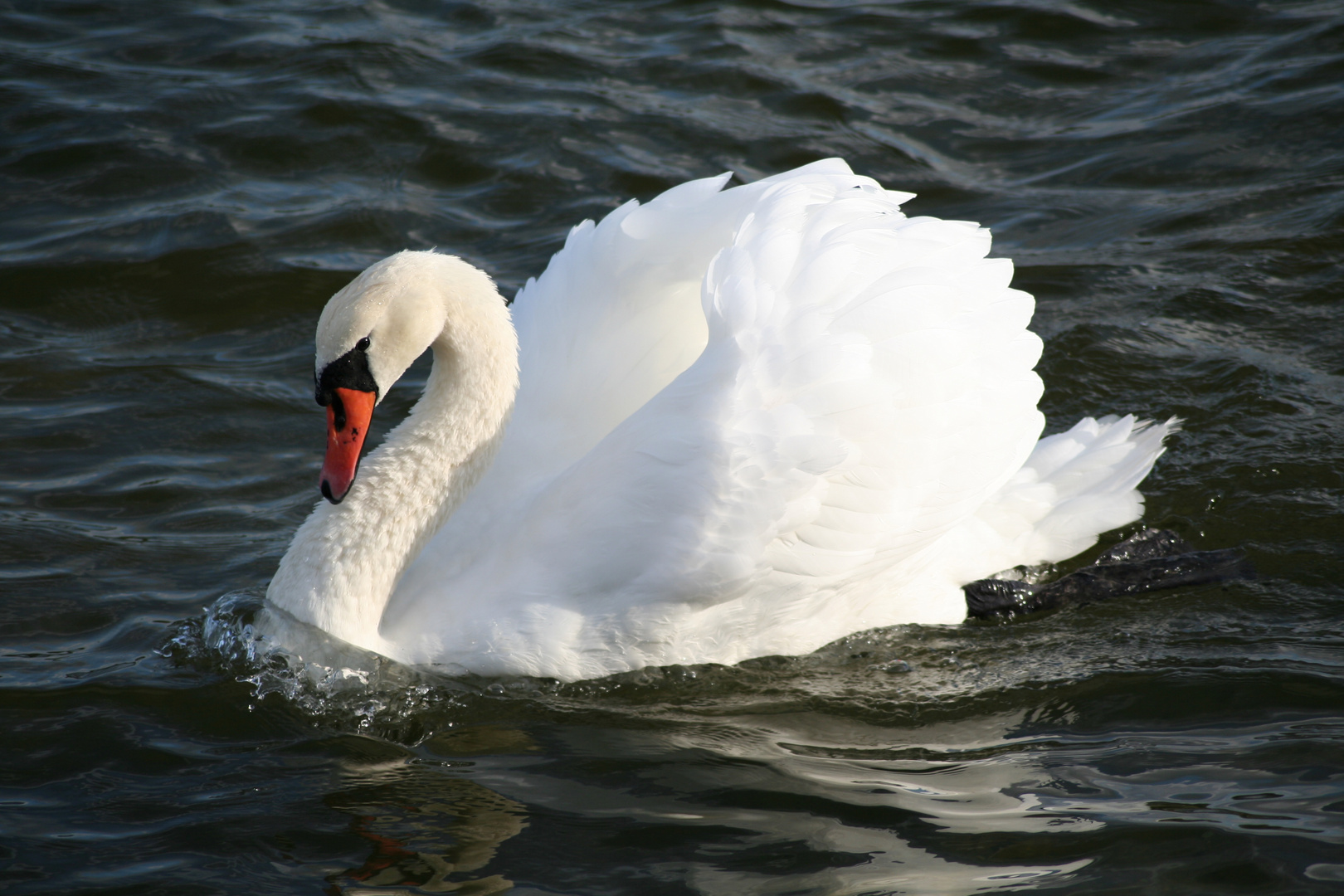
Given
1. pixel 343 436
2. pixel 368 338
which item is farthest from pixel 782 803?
pixel 368 338

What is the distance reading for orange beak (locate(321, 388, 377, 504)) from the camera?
429 centimetres

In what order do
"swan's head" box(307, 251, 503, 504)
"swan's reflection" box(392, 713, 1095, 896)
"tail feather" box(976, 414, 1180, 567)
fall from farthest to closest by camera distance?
"tail feather" box(976, 414, 1180, 567), "swan's head" box(307, 251, 503, 504), "swan's reflection" box(392, 713, 1095, 896)

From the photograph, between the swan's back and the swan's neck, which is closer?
the swan's back

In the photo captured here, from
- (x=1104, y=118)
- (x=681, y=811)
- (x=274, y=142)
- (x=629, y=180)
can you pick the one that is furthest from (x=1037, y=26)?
(x=681, y=811)

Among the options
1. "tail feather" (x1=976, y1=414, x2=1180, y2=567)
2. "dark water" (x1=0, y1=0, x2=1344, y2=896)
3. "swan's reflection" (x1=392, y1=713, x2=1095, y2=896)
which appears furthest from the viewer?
"tail feather" (x1=976, y1=414, x2=1180, y2=567)

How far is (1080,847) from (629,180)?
18.2 ft

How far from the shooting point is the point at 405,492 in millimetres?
4527

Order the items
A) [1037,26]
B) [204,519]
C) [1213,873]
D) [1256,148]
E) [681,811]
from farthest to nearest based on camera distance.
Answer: [1037,26] < [1256,148] < [204,519] < [681,811] < [1213,873]

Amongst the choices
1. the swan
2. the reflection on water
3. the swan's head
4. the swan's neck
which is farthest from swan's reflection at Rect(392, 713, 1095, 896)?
the swan's head

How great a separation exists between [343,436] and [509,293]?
3.17 m

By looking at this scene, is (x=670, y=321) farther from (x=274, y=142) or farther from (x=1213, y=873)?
(x=274, y=142)

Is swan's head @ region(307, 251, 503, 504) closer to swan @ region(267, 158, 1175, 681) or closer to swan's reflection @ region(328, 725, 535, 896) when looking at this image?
swan @ region(267, 158, 1175, 681)

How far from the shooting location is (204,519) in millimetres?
5648

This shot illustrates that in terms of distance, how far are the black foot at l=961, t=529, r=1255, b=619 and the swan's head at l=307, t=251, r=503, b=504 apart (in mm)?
2266
